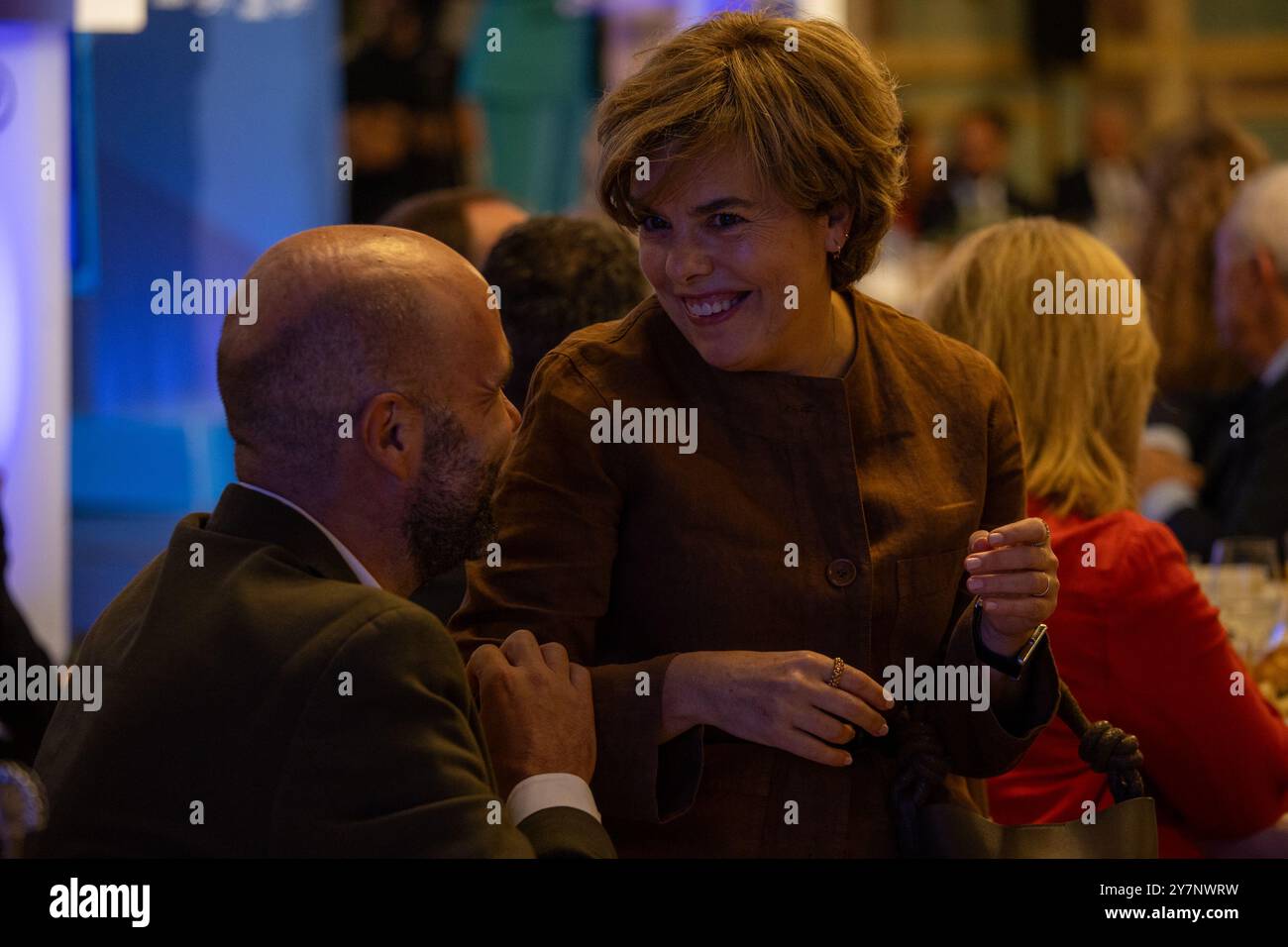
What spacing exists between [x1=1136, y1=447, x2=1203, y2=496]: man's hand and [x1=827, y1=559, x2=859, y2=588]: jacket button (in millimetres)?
2166

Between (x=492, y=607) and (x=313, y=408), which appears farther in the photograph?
(x=492, y=607)

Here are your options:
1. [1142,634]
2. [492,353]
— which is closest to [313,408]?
[492,353]

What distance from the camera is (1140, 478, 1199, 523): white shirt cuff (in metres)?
3.47

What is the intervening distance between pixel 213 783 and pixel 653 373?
0.65 m

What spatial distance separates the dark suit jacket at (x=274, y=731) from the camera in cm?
132

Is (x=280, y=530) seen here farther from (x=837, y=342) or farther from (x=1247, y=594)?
(x=1247, y=594)

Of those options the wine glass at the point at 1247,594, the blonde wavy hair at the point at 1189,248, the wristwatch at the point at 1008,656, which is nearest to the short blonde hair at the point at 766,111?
the wristwatch at the point at 1008,656

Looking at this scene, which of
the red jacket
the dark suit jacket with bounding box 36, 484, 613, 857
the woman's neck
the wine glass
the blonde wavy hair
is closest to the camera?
the dark suit jacket with bounding box 36, 484, 613, 857

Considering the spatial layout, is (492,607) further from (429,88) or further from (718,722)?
(429,88)

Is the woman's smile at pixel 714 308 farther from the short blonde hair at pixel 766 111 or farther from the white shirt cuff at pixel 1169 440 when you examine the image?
the white shirt cuff at pixel 1169 440

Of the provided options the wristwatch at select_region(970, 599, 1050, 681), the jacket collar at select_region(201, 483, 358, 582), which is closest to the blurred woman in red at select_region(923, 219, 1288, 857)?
the wristwatch at select_region(970, 599, 1050, 681)

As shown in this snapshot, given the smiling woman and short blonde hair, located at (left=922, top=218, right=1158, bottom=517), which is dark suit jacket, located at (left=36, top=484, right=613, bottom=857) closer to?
the smiling woman

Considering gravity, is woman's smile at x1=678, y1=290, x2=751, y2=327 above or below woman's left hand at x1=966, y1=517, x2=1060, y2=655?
above
